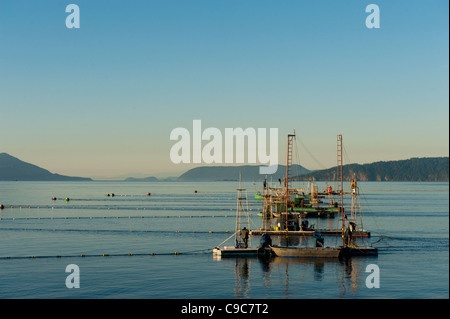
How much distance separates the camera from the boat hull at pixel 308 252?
61.2 metres

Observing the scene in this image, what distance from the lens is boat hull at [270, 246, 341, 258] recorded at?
2408 inches

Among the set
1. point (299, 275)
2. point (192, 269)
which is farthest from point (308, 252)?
point (192, 269)

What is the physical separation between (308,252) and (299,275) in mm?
9943

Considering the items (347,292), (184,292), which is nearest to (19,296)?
(184,292)

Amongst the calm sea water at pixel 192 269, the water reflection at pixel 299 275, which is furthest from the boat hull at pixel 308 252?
the calm sea water at pixel 192 269

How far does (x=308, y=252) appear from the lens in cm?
6134

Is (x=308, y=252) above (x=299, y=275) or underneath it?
above

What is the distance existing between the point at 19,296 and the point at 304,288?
26.2 m

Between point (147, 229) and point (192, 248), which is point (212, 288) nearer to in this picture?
point (192, 248)

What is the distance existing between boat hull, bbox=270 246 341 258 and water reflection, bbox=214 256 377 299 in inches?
27.0

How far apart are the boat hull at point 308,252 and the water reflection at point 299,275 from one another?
0.69 meters

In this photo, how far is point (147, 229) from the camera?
101125 millimetres

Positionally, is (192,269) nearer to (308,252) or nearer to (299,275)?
(299,275)

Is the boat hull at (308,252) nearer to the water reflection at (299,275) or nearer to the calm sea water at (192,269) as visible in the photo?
the water reflection at (299,275)
